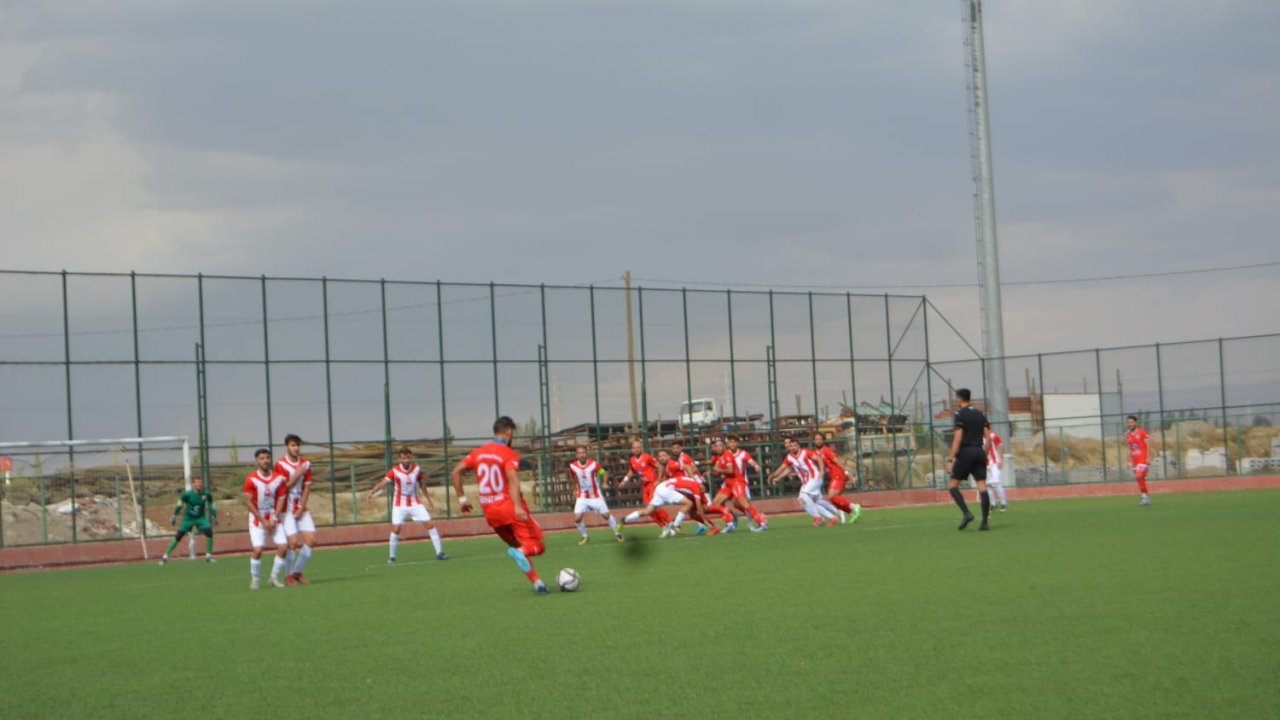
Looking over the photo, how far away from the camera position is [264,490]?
18781 millimetres

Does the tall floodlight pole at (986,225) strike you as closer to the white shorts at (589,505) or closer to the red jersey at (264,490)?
the white shorts at (589,505)

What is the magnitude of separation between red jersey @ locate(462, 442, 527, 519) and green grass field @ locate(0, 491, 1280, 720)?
98 centimetres

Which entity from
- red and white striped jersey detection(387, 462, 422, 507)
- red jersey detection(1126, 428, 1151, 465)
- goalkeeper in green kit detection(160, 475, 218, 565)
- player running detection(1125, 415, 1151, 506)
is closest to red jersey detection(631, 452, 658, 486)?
red and white striped jersey detection(387, 462, 422, 507)

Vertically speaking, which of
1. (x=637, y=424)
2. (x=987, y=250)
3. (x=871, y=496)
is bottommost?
(x=871, y=496)

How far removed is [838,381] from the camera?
1848 inches

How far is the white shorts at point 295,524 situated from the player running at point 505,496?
4907mm

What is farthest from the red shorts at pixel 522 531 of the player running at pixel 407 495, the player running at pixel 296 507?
the player running at pixel 407 495

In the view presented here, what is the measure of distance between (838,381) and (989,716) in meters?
41.0

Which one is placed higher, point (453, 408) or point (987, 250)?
point (987, 250)

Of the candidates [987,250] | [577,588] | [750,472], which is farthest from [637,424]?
[577,588]

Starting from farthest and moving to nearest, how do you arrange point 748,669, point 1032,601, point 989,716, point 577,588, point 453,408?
point 453,408
point 577,588
point 1032,601
point 748,669
point 989,716

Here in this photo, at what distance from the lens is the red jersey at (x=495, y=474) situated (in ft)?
46.3

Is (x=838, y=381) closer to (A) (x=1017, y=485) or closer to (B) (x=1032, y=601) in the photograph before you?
(A) (x=1017, y=485)

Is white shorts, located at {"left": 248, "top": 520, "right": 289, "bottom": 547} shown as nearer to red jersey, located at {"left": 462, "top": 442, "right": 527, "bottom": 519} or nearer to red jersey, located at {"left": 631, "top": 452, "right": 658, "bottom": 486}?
red jersey, located at {"left": 462, "top": 442, "right": 527, "bottom": 519}
